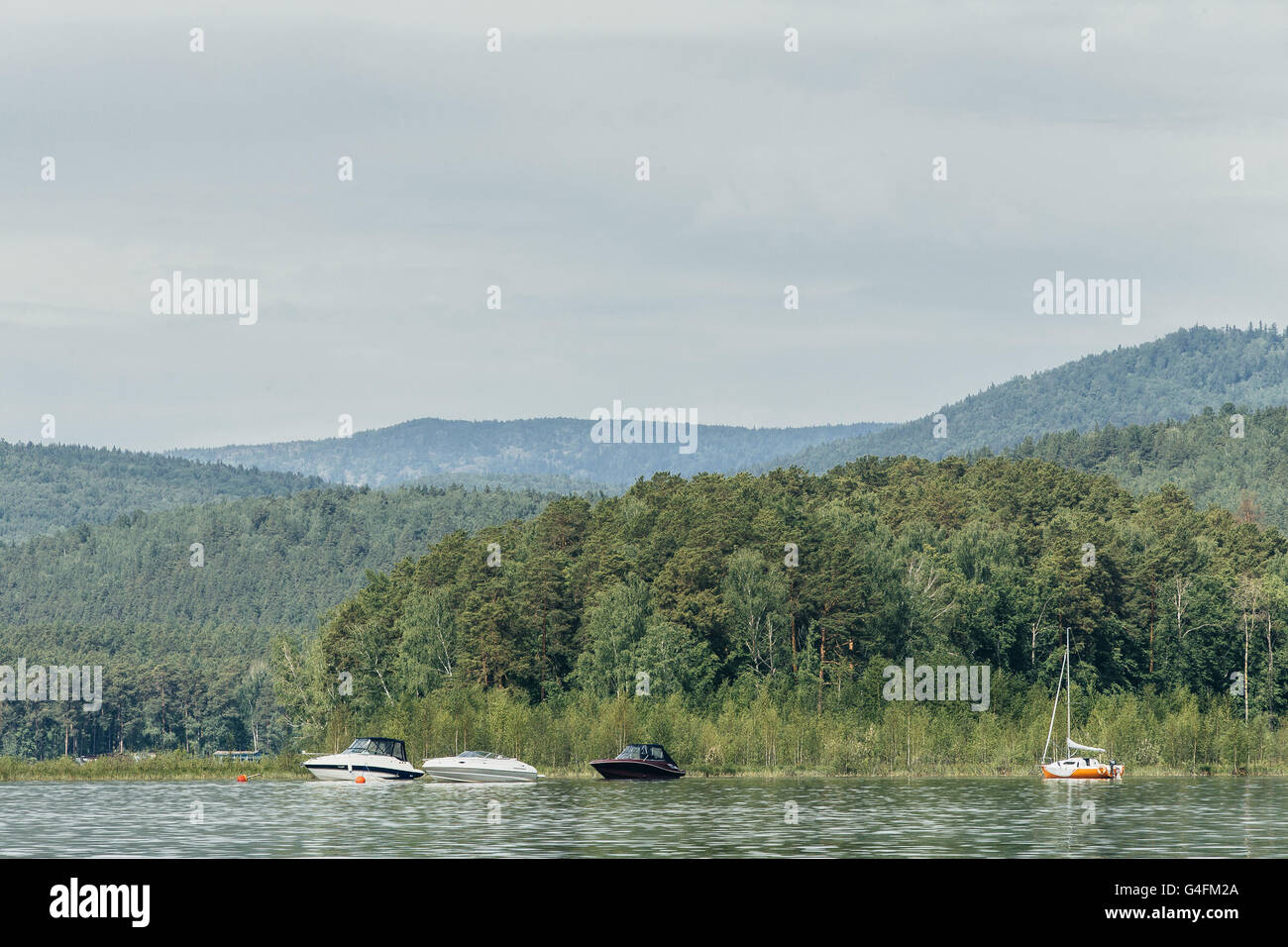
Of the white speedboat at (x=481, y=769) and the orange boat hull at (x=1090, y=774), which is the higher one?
the white speedboat at (x=481, y=769)

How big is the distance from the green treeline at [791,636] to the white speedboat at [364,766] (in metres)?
11.2

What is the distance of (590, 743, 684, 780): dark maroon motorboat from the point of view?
294 ft

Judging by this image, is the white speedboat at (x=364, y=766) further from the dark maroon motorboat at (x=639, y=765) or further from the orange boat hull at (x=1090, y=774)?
the orange boat hull at (x=1090, y=774)

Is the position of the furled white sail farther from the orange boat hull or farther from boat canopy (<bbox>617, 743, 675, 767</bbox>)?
boat canopy (<bbox>617, 743, 675, 767</bbox>)

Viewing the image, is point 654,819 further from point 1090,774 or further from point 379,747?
point 1090,774

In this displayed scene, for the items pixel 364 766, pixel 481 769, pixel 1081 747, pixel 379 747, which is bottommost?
pixel 1081 747

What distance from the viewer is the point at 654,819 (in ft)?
191

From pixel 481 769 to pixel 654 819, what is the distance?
31331 mm

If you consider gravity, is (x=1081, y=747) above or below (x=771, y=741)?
below

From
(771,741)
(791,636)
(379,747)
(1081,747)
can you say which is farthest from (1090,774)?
(379,747)

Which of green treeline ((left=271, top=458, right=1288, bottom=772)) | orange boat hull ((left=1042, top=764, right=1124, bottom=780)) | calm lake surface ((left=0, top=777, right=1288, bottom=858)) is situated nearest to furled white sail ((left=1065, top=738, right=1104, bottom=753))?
orange boat hull ((left=1042, top=764, right=1124, bottom=780))

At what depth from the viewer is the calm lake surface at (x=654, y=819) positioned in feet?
153

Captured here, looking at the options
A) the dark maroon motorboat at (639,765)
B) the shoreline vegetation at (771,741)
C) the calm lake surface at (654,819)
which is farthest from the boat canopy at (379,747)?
the dark maroon motorboat at (639,765)
